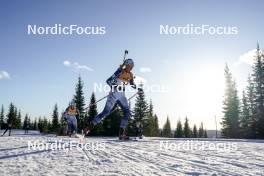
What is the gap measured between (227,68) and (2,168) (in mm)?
49627

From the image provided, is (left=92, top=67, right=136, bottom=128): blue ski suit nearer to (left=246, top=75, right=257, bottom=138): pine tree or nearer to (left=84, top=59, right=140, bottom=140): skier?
(left=84, top=59, right=140, bottom=140): skier

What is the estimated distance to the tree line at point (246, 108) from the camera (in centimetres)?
4378

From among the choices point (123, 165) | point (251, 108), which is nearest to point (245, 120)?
point (251, 108)

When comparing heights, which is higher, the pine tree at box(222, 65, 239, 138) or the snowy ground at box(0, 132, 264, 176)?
the pine tree at box(222, 65, 239, 138)

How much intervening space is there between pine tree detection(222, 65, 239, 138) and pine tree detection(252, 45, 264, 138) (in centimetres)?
383

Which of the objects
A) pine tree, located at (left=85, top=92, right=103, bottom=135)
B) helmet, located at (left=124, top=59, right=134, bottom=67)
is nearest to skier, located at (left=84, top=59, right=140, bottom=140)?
helmet, located at (left=124, top=59, right=134, bottom=67)

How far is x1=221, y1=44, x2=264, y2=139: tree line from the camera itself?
43778 millimetres

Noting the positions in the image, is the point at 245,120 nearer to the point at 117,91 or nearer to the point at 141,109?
the point at 141,109

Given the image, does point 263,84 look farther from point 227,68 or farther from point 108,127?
point 108,127

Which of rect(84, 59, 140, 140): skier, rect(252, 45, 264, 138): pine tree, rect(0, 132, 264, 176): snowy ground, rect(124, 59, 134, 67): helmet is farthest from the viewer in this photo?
rect(252, 45, 264, 138): pine tree

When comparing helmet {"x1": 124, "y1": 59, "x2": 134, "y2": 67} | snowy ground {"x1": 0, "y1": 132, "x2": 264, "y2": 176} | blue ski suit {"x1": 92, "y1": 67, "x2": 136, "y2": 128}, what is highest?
helmet {"x1": 124, "y1": 59, "x2": 134, "y2": 67}

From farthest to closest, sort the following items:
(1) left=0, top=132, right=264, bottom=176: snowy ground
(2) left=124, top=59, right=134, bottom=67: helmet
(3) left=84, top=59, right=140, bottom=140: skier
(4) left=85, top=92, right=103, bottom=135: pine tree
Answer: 1. (4) left=85, top=92, right=103, bottom=135: pine tree
2. (2) left=124, top=59, right=134, bottom=67: helmet
3. (3) left=84, top=59, right=140, bottom=140: skier
4. (1) left=0, top=132, right=264, bottom=176: snowy ground

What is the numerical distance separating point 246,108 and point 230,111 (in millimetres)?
2528

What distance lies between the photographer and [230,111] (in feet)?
159
